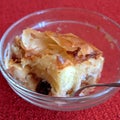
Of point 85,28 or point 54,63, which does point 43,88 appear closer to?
point 54,63

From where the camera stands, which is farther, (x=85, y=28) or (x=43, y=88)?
(x=85, y=28)

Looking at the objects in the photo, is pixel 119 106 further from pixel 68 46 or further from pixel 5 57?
pixel 5 57

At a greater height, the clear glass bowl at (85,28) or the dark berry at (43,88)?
the clear glass bowl at (85,28)

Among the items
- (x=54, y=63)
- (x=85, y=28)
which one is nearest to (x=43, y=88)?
(x=54, y=63)

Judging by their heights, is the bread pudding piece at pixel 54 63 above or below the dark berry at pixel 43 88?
above

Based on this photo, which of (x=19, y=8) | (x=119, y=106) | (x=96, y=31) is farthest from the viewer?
(x=19, y=8)

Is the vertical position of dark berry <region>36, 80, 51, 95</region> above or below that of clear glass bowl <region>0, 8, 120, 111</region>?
below

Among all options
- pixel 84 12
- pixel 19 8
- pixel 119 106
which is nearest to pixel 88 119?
pixel 119 106

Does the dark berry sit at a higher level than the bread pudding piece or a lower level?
lower
